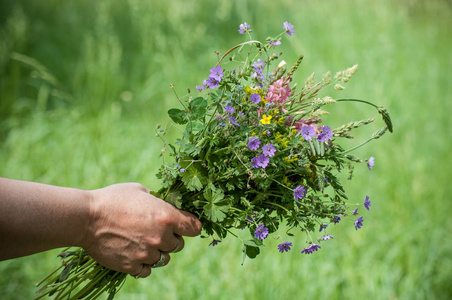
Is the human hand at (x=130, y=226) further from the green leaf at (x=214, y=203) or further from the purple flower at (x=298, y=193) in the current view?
the purple flower at (x=298, y=193)

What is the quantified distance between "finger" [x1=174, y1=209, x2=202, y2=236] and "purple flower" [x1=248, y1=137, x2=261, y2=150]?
1.17 feet

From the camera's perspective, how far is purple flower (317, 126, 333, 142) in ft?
4.04

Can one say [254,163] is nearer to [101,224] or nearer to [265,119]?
[265,119]

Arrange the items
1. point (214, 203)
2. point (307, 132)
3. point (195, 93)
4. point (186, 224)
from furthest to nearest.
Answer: point (195, 93)
point (186, 224)
point (214, 203)
point (307, 132)

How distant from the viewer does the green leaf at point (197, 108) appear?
1.34 meters

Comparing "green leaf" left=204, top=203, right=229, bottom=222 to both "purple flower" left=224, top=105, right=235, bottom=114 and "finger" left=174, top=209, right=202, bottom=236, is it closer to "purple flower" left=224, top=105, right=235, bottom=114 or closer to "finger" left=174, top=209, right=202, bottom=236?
"finger" left=174, top=209, right=202, bottom=236

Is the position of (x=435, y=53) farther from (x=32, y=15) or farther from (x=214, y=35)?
(x=32, y=15)

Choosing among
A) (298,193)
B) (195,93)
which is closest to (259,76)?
(298,193)

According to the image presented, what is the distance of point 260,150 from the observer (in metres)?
1.28

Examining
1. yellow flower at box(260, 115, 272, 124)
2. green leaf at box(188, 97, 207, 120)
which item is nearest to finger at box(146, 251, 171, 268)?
green leaf at box(188, 97, 207, 120)

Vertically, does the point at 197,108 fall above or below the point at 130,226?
above

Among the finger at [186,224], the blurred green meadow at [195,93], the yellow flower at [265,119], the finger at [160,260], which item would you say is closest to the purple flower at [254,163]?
the yellow flower at [265,119]

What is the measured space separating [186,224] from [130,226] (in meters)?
0.17

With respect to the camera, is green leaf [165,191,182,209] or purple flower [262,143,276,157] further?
green leaf [165,191,182,209]
